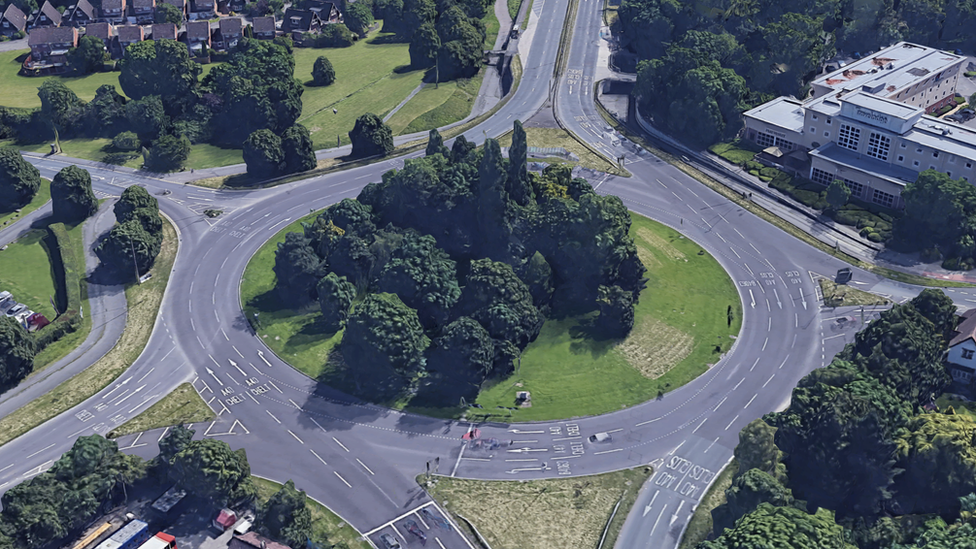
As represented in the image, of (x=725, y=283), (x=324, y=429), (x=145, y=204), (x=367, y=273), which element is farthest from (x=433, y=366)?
(x=145, y=204)

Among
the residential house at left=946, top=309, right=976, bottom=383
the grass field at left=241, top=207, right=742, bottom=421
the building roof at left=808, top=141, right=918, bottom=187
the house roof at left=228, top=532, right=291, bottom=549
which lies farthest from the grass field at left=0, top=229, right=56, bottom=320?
the building roof at left=808, top=141, right=918, bottom=187

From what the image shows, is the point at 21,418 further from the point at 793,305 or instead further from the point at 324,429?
the point at 793,305

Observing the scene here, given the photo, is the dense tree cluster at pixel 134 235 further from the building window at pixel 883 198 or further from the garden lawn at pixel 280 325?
the building window at pixel 883 198

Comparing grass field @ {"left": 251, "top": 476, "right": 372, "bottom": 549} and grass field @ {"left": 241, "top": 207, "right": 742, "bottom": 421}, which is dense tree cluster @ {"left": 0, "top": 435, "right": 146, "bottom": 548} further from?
grass field @ {"left": 241, "top": 207, "right": 742, "bottom": 421}

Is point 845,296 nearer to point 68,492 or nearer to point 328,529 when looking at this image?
point 328,529

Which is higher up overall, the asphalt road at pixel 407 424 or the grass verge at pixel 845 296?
the grass verge at pixel 845 296

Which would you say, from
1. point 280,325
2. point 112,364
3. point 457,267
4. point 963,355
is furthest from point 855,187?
point 112,364

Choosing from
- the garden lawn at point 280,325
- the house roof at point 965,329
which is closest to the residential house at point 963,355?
the house roof at point 965,329

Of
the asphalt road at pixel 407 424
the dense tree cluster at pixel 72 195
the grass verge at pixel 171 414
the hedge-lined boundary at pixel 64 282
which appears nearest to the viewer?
the asphalt road at pixel 407 424
